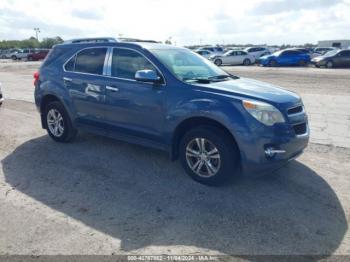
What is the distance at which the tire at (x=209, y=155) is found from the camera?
4242mm

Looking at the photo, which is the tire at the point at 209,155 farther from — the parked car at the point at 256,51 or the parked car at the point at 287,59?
the parked car at the point at 256,51

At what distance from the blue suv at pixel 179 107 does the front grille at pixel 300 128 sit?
14 millimetres

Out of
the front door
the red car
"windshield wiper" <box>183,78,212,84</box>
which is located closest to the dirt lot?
the front door

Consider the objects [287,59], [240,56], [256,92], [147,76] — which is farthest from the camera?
[240,56]

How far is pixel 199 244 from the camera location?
322 centimetres

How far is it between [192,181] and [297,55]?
1059 inches

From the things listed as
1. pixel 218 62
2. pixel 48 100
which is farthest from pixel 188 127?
pixel 218 62

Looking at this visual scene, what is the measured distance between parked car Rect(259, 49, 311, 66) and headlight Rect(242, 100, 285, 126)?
25.6 meters

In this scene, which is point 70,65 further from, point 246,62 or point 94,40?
point 246,62

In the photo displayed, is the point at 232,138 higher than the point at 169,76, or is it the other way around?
the point at 169,76

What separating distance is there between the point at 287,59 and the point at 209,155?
26131 millimetres

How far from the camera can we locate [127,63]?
16.9ft

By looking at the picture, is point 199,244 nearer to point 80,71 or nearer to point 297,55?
point 80,71

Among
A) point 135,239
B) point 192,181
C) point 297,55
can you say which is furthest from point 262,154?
point 297,55
